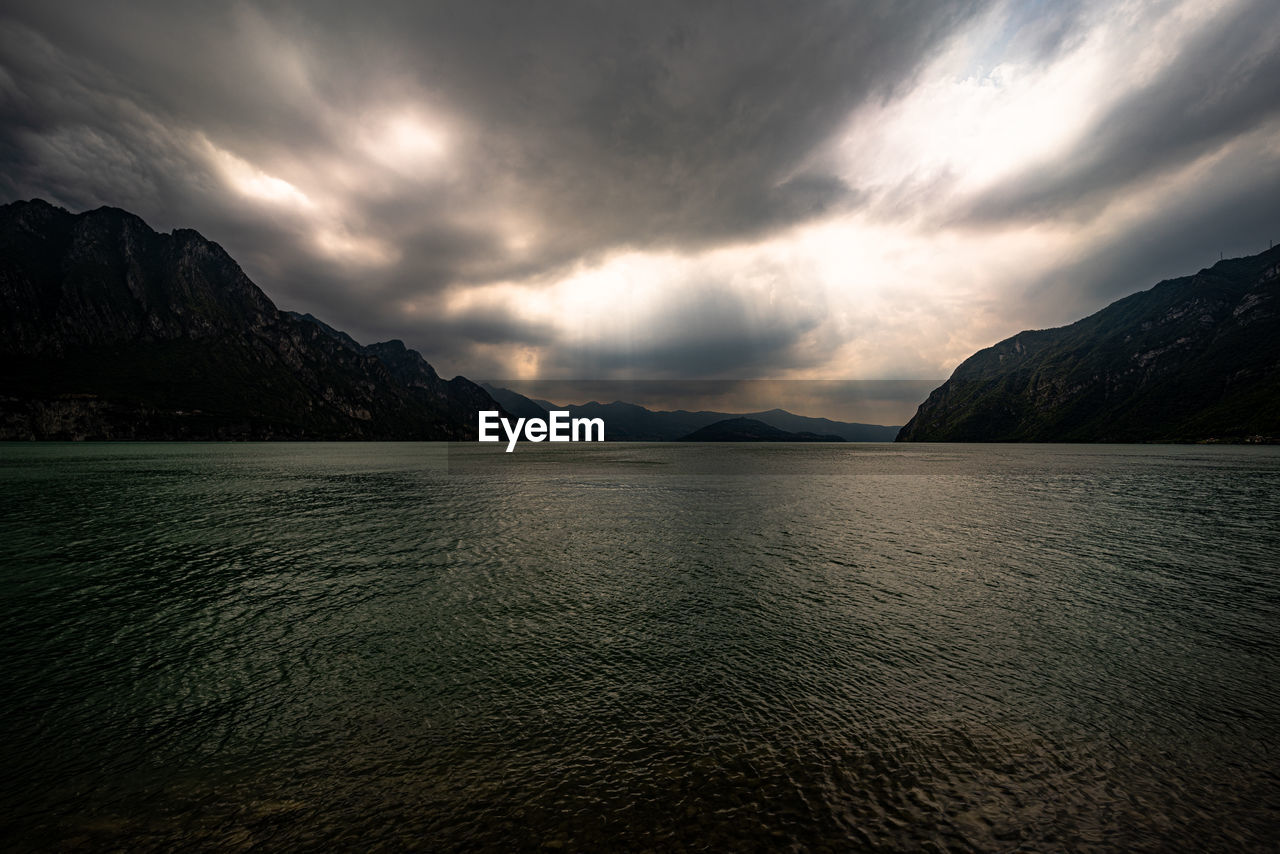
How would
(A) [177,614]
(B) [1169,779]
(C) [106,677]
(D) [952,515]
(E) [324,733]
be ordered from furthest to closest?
(D) [952,515] < (A) [177,614] < (C) [106,677] < (E) [324,733] < (B) [1169,779]

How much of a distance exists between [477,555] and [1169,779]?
3849 centimetres

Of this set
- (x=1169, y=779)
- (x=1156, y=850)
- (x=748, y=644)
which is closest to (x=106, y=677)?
(x=748, y=644)

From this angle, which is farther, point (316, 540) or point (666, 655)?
point (316, 540)

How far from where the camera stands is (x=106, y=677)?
1931cm

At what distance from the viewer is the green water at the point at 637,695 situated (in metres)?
11.7

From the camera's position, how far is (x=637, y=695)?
17953mm

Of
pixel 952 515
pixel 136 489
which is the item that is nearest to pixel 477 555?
pixel 952 515

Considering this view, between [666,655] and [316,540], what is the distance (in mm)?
39134

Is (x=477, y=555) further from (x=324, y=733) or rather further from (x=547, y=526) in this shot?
(x=324, y=733)

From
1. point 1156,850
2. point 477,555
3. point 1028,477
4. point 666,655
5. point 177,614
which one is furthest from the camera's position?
point 1028,477

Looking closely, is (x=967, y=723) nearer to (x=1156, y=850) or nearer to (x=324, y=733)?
(x=1156, y=850)

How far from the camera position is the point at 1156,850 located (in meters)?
10.9

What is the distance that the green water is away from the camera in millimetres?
11742

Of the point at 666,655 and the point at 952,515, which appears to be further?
the point at 952,515
